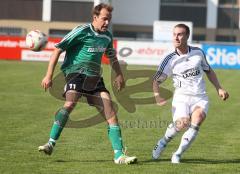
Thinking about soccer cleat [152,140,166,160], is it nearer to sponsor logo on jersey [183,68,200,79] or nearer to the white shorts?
the white shorts

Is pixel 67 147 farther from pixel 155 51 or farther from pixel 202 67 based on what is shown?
pixel 155 51

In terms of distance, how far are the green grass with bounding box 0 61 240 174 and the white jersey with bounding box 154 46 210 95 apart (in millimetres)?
1029

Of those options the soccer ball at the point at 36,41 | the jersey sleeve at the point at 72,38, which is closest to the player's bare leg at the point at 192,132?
the jersey sleeve at the point at 72,38

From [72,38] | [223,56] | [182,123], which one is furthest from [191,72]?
[223,56]

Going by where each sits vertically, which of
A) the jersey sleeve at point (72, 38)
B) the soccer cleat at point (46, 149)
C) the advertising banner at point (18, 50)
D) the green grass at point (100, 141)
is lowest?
the advertising banner at point (18, 50)

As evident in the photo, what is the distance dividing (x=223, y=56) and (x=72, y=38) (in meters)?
31.8

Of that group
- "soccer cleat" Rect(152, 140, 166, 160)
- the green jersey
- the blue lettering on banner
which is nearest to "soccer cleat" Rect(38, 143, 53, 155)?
the green jersey

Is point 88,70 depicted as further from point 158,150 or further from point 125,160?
point 158,150

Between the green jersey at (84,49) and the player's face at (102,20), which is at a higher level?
the player's face at (102,20)

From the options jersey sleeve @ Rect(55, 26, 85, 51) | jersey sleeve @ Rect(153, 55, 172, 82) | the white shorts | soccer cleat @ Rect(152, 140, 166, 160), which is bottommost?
soccer cleat @ Rect(152, 140, 166, 160)

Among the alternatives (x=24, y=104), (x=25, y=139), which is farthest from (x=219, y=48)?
(x=25, y=139)

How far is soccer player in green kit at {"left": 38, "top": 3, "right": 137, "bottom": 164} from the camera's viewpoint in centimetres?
881

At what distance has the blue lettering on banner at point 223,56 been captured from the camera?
39.2 metres

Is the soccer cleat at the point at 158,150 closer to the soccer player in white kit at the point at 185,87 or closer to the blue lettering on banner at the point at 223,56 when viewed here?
the soccer player in white kit at the point at 185,87
